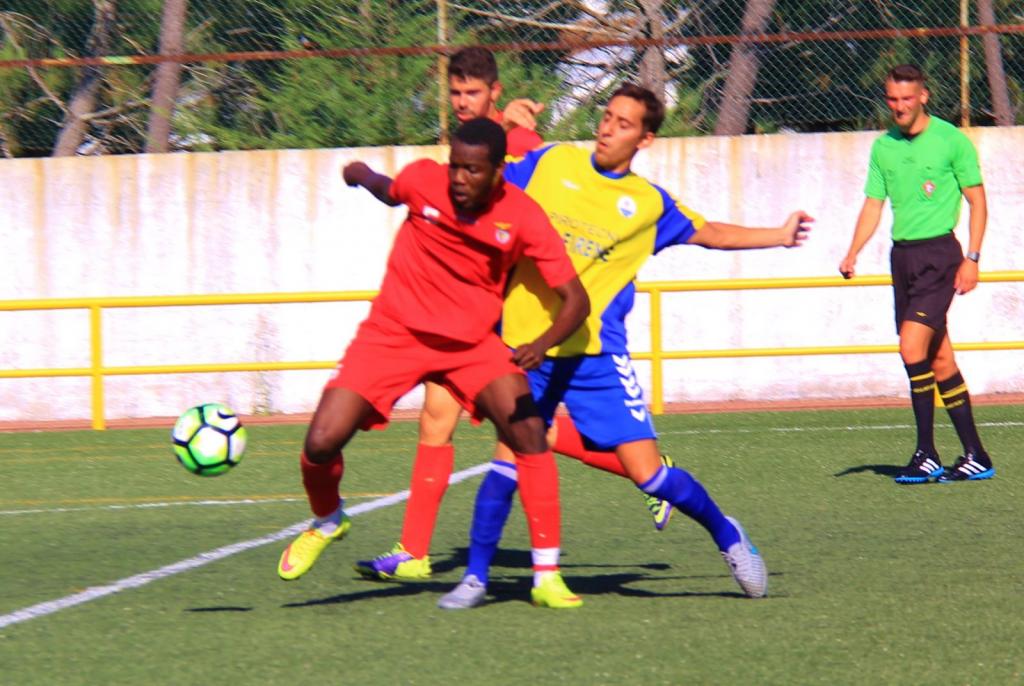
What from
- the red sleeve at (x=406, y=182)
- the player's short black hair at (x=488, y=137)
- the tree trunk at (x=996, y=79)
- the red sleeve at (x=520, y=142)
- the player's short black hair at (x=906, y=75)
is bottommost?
the red sleeve at (x=406, y=182)

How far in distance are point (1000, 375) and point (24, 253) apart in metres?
8.43

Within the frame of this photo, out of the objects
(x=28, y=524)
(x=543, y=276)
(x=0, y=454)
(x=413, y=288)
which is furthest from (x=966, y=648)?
(x=0, y=454)

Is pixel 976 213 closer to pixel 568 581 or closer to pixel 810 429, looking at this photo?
pixel 810 429

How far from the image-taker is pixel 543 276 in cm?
541

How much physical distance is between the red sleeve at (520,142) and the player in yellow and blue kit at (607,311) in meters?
0.23

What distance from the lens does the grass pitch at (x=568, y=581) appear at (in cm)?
469

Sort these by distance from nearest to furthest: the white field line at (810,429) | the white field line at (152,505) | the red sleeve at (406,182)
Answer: the red sleeve at (406,182)
the white field line at (152,505)
the white field line at (810,429)

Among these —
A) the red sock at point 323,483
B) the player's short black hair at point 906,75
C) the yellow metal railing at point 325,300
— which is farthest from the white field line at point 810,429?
the red sock at point 323,483

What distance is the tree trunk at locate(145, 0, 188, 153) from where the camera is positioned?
13.9 meters

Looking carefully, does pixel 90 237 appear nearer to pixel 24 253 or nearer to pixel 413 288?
pixel 24 253

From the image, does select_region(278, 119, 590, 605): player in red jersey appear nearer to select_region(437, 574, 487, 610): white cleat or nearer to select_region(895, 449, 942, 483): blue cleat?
select_region(437, 574, 487, 610): white cleat

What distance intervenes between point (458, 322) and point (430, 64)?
8.57 metres

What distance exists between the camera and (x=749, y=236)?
5875 mm

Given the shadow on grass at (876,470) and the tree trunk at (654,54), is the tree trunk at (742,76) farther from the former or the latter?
the shadow on grass at (876,470)
